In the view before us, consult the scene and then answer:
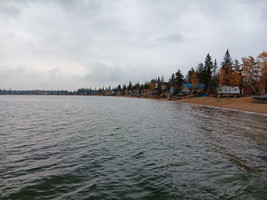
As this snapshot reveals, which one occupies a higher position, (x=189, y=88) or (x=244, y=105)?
(x=189, y=88)

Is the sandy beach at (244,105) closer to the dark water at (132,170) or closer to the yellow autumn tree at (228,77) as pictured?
the yellow autumn tree at (228,77)

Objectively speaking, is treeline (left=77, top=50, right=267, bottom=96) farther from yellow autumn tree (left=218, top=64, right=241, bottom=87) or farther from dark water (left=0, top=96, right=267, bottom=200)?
dark water (left=0, top=96, right=267, bottom=200)

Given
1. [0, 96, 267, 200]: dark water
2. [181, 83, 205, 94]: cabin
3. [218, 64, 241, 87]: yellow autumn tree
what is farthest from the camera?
[181, 83, 205, 94]: cabin

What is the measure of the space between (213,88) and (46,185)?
115 meters

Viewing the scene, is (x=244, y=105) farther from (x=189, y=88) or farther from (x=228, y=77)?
(x=189, y=88)

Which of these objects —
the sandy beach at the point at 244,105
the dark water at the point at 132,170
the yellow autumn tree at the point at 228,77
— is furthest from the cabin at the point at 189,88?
the dark water at the point at 132,170

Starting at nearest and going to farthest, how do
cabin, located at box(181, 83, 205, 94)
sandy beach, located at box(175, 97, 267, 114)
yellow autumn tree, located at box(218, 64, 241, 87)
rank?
1. sandy beach, located at box(175, 97, 267, 114)
2. yellow autumn tree, located at box(218, 64, 241, 87)
3. cabin, located at box(181, 83, 205, 94)

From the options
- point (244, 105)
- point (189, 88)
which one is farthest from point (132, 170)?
point (189, 88)

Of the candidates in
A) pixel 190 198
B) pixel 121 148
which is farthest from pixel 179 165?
pixel 121 148

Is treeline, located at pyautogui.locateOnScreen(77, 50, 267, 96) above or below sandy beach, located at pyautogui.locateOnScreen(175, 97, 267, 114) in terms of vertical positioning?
above

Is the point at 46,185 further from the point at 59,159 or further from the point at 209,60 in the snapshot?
the point at 209,60

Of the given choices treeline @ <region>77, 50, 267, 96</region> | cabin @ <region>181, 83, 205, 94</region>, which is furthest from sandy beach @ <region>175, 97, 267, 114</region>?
cabin @ <region>181, 83, 205, 94</region>

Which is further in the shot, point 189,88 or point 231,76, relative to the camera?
point 189,88

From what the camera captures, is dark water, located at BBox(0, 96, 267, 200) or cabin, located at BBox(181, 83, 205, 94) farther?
cabin, located at BBox(181, 83, 205, 94)
